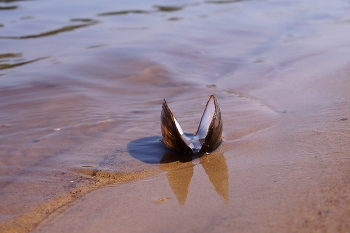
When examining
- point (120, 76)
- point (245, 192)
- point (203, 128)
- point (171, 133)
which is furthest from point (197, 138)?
point (120, 76)

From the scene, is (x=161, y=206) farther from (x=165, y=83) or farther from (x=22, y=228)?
(x=165, y=83)

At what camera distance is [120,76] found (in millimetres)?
6609

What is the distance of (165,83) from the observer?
6.40 meters

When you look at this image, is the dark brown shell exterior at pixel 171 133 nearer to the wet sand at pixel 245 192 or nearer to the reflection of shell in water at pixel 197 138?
the reflection of shell in water at pixel 197 138

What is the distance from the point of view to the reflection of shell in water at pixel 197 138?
→ 3.35 meters

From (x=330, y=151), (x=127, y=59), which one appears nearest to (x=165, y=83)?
(x=127, y=59)

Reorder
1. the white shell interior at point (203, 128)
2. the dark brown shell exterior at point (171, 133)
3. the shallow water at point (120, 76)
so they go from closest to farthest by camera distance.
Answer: the dark brown shell exterior at point (171, 133) < the shallow water at point (120, 76) < the white shell interior at point (203, 128)

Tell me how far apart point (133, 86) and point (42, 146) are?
8.35 feet

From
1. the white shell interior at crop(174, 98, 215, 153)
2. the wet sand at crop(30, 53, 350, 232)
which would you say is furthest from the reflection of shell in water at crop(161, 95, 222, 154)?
the wet sand at crop(30, 53, 350, 232)

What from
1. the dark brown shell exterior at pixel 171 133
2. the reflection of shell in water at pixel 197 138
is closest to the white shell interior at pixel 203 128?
the reflection of shell in water at pixel 197 138

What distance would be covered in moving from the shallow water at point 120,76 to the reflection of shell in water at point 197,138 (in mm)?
202

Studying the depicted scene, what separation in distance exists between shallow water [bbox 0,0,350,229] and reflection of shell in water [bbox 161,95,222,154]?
0.20 meters

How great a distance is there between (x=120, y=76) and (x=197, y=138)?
10.5 ft

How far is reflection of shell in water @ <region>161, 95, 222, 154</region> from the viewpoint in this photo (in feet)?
11.0
